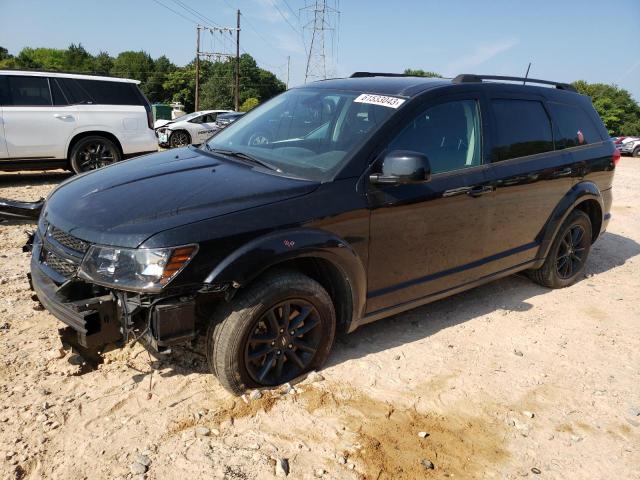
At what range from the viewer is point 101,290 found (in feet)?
8.58

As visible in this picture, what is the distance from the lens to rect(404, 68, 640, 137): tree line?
7856cm

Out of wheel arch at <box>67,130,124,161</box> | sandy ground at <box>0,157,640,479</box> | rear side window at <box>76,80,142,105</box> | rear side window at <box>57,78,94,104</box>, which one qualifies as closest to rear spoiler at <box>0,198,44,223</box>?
sandy ground at <box>0,157,640,479</box>

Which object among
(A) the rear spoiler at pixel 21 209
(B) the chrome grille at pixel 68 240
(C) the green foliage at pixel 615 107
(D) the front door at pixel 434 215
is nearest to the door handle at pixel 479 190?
(D) the front door at pixel 434 215

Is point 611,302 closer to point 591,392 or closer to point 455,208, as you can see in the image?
point 591,392

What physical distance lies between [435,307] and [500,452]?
1.82 metres

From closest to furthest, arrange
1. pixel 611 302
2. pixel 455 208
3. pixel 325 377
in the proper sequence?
pixel 325 377 → pixel 455 208 → pixel 611 302

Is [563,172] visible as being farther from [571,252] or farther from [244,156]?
[244,156]

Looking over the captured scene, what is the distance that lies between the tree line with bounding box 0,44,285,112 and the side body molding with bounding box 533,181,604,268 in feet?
249

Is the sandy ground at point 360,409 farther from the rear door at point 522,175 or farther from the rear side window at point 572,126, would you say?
the rear side window at point 572,126

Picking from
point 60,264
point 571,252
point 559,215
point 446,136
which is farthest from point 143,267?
point 571,252

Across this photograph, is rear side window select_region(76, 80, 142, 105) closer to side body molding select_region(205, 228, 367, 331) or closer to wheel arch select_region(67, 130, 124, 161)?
wheel arch select_region(67, 130, 124, 161)

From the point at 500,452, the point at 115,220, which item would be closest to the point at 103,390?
the point at 115,220

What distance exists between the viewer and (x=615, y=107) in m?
79.8

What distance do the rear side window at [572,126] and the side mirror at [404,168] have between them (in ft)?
7.16
